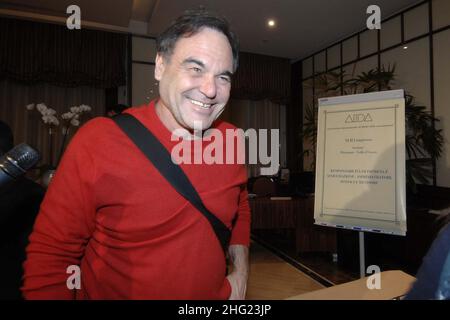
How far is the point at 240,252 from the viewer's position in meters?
1.28

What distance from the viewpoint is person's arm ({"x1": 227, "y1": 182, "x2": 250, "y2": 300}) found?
117cm

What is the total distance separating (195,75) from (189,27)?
165mm

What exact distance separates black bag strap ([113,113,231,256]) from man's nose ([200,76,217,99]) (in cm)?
22

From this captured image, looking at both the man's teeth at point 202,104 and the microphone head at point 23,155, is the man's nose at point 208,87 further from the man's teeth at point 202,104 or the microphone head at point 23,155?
the microphone head at point 23,155

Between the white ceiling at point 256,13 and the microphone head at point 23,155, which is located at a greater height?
the white ceiling at point 256,13

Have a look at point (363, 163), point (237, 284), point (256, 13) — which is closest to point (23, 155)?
point (237, 284)

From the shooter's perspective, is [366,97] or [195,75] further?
[366,97]

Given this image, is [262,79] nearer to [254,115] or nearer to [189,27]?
[254,115]

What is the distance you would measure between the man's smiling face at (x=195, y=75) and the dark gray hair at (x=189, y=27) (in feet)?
0.05

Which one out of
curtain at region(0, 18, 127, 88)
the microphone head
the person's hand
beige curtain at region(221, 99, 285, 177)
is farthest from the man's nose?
beige curtain at region(221, 99, 285, 177)

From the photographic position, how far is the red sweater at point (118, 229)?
849 millimetres

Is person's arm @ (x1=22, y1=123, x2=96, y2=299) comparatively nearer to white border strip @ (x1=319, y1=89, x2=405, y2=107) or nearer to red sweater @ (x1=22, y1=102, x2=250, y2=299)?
red sweater @ (x1=22, y1=102, x2=250, y2=299)

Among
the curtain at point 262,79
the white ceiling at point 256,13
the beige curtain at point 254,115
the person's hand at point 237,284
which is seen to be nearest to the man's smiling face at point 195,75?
the person's hand at point 237,284
